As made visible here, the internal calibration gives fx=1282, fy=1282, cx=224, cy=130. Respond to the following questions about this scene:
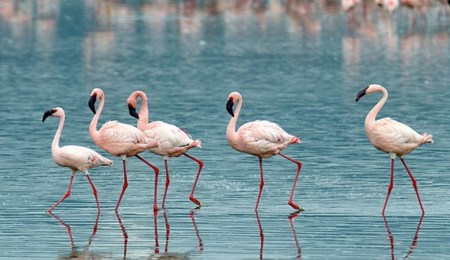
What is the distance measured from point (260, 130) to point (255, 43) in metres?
20.6

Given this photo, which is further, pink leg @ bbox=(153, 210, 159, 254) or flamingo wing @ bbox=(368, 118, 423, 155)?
flamingo wing @ bbox=(368, 118, 423, 155)

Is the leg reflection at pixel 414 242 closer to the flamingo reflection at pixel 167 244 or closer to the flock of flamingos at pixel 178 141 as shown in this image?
the flock of flamingos at pixel 178 141

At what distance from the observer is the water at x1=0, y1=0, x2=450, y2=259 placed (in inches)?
433

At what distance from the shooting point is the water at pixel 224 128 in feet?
36.1

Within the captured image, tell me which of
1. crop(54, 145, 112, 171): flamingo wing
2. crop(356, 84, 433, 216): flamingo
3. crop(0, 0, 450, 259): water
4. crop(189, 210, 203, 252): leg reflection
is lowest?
crop(0, 0, 450, 259): water

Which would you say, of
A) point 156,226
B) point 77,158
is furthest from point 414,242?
point 77,158

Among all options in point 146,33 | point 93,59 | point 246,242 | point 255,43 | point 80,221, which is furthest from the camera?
point 146,33

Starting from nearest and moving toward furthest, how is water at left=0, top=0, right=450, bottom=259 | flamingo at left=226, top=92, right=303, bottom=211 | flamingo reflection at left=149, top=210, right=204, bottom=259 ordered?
flamingo reflection at left=149, top=210, right=204, bottom=259
water at left=0, top=0, right=450, bottom=259
flamingo at left=226, top=92, right=303, bottom=211

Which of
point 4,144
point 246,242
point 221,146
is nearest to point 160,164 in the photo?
point 221,146

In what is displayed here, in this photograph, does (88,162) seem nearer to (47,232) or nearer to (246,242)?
(47,232)

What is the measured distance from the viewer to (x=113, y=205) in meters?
12.7

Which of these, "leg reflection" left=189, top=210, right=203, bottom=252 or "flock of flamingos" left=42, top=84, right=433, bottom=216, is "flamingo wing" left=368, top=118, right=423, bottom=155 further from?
"leg reflection" left=189, top=210, right=203, bottom=252

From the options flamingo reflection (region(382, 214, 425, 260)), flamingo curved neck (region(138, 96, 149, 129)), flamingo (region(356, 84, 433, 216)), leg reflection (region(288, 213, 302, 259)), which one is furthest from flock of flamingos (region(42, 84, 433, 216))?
flamingo reflection (region(382, 214, 425, 260))

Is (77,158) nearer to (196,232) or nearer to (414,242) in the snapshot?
(196,232)
